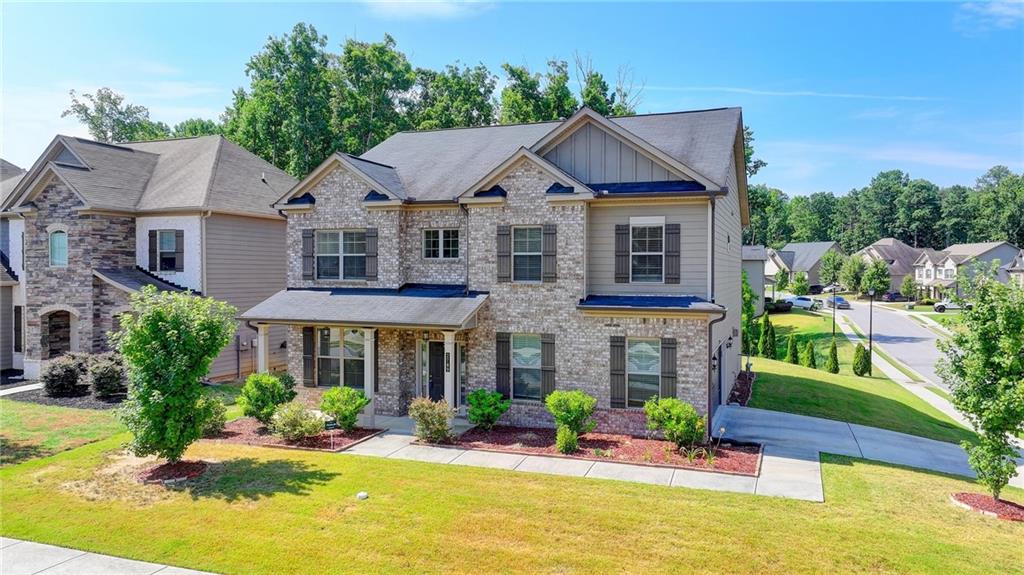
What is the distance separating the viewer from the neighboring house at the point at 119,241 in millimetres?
22094

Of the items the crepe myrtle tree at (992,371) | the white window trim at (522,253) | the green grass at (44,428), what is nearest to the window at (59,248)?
the green grass at (44,428)

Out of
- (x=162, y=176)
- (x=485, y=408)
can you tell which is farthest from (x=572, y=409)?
(x=162, y=176)

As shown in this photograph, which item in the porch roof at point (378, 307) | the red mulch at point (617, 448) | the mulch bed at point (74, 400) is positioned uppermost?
the porch roof at point (378, 307)

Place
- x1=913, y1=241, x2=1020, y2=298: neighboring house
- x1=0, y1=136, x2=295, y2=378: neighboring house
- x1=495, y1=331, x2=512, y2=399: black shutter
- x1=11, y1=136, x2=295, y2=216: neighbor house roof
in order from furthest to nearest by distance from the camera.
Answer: x1=913, y1=241, x2=1020, y2=298: neighboring house
x1=11, y1=136, x2=295, y2=216: neighbor house roof
x1=0, y1=136, x2=295, y2=378: neighboring house
x1=495, y1=331, x2=512, y2=399: black shutter

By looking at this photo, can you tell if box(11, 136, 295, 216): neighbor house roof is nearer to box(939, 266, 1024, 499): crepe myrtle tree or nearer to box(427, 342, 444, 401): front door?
box(427, 342, 444, 401): front door

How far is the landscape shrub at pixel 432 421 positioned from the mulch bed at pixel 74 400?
34.6 ft

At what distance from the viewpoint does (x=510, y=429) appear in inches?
639

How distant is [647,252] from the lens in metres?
16.0

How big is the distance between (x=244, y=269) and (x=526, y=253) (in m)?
13.2

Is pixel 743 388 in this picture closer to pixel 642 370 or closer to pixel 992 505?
pixel 642 370

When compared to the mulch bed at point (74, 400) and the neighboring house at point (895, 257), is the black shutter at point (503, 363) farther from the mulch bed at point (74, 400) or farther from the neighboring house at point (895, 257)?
the neighboring house at point (895, 257)

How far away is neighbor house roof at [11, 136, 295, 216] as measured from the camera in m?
22.5

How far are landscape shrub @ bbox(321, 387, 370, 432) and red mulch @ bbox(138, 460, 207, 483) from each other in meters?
3.39

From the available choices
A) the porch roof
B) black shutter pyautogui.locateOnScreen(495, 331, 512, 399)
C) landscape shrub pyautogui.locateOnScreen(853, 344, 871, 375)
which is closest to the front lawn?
landscape shrub pyautogui.locateOnScreen(853, 344, 871, 375)
